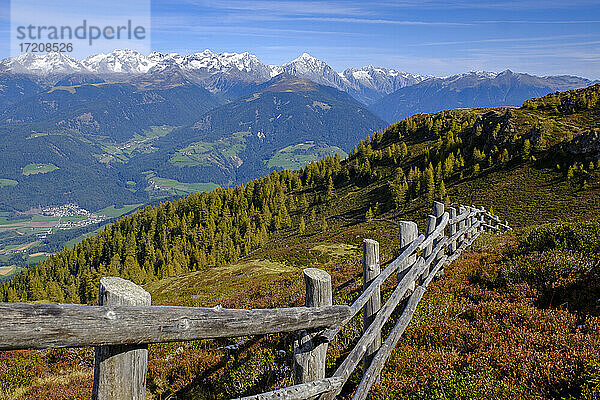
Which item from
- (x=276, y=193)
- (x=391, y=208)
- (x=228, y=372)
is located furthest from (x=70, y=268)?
(x=228, y=372)

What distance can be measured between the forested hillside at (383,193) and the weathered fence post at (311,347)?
43696mm

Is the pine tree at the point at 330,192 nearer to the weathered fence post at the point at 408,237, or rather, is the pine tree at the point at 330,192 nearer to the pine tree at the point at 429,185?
the pine tree at the point at 429,185

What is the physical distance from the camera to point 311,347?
4.63m

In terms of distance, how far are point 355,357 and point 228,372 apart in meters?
2.68

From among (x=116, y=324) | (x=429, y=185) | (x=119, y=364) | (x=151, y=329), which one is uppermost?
(x=116, y=324)

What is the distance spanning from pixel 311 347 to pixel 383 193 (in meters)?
84.9

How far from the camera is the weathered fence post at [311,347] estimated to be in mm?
4602

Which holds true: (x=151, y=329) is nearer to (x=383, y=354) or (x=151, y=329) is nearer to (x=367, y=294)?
(x=367, y=294)

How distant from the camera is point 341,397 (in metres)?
5.88

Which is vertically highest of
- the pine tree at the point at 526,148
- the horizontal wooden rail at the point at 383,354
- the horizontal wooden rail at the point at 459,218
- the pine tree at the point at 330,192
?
the pine tree at the point at 526,148

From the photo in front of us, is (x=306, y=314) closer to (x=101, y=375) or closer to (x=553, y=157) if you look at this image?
(x=101, y=375)

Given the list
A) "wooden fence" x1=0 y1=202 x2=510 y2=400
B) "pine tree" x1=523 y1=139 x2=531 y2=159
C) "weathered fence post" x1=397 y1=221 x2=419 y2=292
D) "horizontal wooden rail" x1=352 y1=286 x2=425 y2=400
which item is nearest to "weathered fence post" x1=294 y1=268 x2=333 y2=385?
"wooden fence" x1=0 y1=202 x2=510 y2=400

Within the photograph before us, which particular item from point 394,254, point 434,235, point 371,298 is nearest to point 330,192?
point 394,254

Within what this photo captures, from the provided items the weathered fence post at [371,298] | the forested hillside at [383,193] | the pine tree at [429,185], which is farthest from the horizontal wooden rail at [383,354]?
the pine tree at [429,185]
